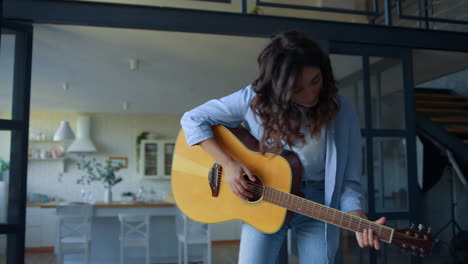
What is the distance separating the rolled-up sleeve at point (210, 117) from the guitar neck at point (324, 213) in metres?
0.29

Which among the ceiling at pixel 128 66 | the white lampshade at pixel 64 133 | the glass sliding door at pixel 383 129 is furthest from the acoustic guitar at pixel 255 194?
the white lampshade at pixel 64 133

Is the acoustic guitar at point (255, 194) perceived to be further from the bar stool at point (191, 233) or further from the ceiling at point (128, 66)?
the bar stool at point (191, 233)

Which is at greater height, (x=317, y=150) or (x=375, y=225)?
(x=317, y=150)

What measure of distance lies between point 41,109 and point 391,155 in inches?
267

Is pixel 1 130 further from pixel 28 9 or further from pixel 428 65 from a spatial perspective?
pixel 428 65

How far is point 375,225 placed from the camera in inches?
48.0

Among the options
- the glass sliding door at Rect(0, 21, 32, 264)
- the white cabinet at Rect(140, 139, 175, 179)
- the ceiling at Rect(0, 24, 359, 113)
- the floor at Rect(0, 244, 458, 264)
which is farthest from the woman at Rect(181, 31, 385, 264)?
the white cabinet at Rect(140, 139, 175, 179)

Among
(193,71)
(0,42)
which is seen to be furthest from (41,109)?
(0,42)

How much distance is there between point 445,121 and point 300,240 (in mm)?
3886

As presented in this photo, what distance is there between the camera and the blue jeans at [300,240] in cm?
136

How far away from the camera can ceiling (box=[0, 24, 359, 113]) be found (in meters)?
3.71

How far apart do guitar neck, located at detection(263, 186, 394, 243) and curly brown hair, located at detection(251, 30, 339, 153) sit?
0.16 m

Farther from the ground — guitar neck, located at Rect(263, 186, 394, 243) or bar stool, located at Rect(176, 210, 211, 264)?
guitar neck, located at Rect(263, 186, 394, 243)

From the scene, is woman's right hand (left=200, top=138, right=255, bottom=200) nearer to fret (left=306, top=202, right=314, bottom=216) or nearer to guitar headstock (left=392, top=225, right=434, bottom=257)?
fret (left=306, top=202, right=314, bottom=216)
